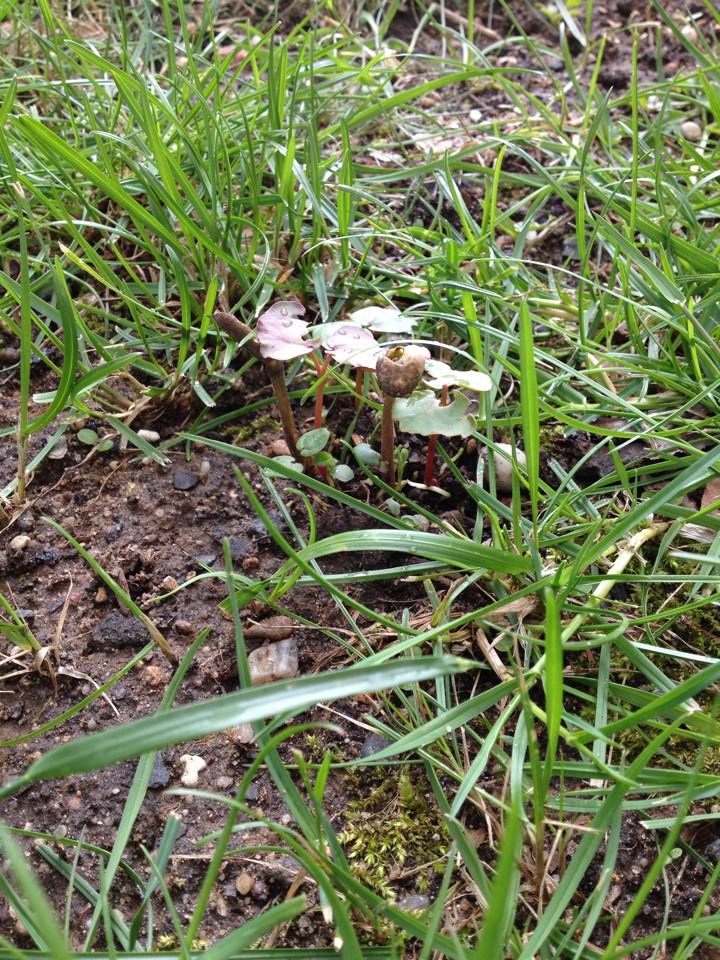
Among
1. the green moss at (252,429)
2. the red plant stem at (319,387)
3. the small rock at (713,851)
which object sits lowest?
the small rock at (713,851)

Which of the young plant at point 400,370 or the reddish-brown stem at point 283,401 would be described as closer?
the young plant at point 400,370

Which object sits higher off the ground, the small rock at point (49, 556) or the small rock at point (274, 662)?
the small rock at point (49, 556)

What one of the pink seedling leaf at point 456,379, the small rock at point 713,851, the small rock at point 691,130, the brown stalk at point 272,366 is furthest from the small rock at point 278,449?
the small rock at point 691,130

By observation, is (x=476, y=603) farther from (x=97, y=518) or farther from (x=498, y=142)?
(x=498, y=142)

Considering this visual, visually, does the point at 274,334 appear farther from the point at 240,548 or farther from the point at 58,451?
the point at 58,451

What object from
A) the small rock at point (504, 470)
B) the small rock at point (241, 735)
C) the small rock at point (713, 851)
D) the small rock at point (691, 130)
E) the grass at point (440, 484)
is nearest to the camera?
the grass at point (440, 484)

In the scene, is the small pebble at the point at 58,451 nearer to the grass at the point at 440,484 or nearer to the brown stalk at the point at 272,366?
the grass at the point at 440,484

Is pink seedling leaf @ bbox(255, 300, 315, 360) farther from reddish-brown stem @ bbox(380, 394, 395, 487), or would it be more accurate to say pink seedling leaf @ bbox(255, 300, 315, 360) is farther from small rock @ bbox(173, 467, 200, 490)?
small rock @ bbox(173, 467, 200, 490)
